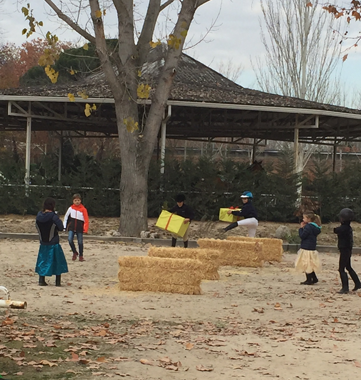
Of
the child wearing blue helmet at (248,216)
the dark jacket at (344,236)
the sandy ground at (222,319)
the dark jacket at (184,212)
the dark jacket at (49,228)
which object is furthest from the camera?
the child wearing blue helmet at (248,216)

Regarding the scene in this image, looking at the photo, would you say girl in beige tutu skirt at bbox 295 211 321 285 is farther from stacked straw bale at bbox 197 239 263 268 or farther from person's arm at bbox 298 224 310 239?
stacked straw bale at bbox 197 239 263 268

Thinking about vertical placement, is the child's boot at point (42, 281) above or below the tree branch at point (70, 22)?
below

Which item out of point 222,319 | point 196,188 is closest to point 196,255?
point 222,319

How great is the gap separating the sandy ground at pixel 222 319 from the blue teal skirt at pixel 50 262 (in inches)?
10.7

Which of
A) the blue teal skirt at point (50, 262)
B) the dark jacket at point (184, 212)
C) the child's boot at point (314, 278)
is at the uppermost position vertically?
the dark jacket at point (184, 212)

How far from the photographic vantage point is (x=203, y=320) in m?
9.88

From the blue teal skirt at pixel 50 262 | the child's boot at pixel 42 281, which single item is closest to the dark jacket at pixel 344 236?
the blue teal skirt at pixel 50 262

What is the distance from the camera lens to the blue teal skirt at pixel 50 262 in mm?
12320

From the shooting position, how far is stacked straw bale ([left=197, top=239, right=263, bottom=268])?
16.2m

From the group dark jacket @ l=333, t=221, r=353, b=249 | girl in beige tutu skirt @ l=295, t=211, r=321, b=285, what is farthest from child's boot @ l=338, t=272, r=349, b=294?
girl in beige tutu skirt @ l=295, t=211, r=321, b=285

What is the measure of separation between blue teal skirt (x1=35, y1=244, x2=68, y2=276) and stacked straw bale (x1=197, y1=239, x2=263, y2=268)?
14.6 ft

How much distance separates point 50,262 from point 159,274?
181 centimetres

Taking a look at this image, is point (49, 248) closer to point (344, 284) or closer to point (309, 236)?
point (309, 236)

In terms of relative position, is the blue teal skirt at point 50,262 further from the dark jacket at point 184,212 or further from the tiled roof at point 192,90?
the tiled roof at point 192,90
